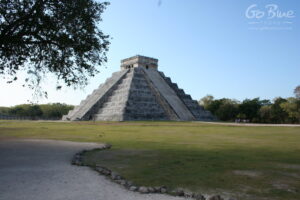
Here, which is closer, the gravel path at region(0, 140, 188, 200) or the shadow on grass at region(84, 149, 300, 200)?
the gravel path at region(0, 140, 188, 200)

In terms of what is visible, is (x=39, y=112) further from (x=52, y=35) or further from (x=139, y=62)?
(x=52, y=35)

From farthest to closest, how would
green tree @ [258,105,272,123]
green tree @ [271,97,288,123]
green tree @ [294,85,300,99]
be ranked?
green tree @ [258,105,272,123] < green tree @ [271,97,288,123] < green tree @ [294,85,300,99]

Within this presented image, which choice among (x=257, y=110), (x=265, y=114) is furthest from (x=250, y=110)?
(x=265, y=114)

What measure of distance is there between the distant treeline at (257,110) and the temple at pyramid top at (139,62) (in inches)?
1032

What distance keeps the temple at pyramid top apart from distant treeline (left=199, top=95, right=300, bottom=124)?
86.0 feet

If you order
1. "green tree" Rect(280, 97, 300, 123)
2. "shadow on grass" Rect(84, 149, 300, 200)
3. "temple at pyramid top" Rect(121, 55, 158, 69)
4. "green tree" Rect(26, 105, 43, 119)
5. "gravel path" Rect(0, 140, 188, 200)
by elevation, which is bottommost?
"gravel path" Rect(0, 140, 188, 200)

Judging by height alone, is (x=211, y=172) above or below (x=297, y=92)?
below

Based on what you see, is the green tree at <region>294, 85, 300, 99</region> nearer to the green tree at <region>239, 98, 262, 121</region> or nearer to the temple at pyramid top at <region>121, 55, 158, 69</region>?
the green tree at <region>239, 98, 262, 121</region>

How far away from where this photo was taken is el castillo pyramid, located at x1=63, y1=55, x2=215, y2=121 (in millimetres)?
49219

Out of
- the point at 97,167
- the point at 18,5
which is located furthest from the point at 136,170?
the point at 18,5

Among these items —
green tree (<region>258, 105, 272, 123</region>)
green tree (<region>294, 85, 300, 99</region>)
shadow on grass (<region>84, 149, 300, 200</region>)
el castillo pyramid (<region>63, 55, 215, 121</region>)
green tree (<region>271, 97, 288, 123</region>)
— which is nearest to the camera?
shadow on grass (<region>84, 149, 300, 200</region>)

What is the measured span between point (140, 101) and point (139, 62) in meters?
18.6

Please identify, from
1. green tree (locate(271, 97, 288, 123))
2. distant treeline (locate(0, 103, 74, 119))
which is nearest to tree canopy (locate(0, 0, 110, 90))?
green tree (locate(271, 97, 288, 123))

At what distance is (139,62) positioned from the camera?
224 ft
